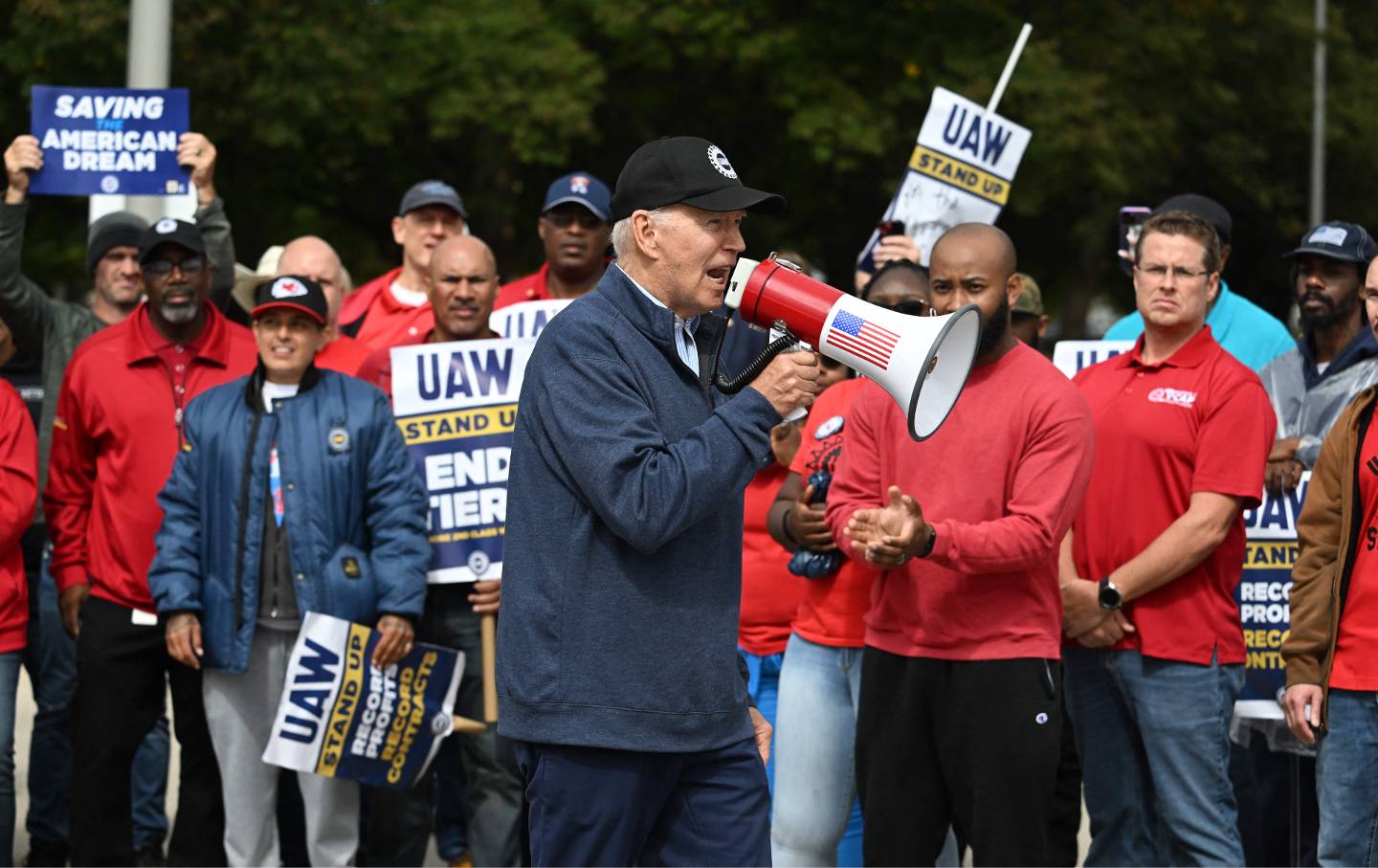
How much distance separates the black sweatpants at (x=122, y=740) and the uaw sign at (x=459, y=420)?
1018 millimetres

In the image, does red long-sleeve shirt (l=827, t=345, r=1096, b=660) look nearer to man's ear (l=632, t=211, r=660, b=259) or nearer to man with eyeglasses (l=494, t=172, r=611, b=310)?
man's ear (l=632, t=211, r=660, b=259)

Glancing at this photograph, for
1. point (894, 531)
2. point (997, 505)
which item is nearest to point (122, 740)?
point (894, 531)

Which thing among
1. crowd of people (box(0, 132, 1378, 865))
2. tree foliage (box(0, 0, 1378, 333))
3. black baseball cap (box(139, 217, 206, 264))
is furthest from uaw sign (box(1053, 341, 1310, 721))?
tree foliage (box(0, 0, 1378, 333))

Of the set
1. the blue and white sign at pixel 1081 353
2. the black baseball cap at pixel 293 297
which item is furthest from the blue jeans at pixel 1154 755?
the black baseball cap at pixel 293 297

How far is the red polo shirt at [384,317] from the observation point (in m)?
8.31

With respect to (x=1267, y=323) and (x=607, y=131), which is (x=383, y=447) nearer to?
(x=1267, y=323)

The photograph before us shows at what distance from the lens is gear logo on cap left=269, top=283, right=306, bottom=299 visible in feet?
22.1

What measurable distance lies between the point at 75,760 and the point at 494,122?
1379 centimetres

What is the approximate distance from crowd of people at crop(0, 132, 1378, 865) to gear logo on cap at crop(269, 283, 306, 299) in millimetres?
17

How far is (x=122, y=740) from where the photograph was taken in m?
6.77

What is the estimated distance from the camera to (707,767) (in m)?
4.13

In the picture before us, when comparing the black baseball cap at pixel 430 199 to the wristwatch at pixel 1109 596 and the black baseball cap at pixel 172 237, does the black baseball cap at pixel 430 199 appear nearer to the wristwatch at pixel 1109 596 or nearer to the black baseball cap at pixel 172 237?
the black baseball cap at pixel 172 237

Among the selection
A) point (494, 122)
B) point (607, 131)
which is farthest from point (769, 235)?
point (494, 122)

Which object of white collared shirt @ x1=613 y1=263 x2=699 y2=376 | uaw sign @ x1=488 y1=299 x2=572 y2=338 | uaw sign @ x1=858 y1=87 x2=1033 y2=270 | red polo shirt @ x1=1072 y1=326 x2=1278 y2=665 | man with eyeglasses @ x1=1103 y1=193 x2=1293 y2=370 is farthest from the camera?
uaw sign @ x1=858 y1=87 x2=1033 y2=270
